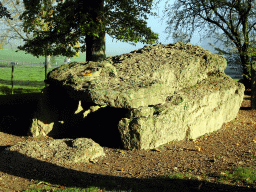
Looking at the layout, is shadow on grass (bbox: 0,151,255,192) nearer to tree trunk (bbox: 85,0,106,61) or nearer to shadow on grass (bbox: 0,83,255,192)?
shadow on grass (bbox: 0,83,255,192)

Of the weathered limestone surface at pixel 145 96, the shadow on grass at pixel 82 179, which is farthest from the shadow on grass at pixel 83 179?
the weathered limestone surface at pixel 145 96

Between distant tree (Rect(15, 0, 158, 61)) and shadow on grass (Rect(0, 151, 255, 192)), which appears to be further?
distant tree (Rect(15, 0, 158, 61))

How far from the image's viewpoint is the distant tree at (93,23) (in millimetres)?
13055

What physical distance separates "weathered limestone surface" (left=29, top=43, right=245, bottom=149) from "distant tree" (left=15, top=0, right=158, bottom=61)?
A: 11.8 ft

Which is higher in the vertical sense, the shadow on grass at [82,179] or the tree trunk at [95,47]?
the tree trunk at [95,47]

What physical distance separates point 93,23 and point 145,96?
639 cm

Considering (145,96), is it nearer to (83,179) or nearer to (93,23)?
(83,179)

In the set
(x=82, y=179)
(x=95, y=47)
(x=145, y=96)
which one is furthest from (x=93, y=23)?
(x=82, y=179)

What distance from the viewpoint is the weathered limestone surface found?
24.8 ft

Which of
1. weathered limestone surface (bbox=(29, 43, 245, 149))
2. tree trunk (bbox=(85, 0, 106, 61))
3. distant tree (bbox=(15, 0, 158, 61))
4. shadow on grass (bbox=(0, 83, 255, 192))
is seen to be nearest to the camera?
shadow on grass (bbox=(0, 83, 255, 192))

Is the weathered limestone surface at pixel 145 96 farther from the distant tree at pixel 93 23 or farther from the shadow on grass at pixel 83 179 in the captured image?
the distant tree at pixel 93 23

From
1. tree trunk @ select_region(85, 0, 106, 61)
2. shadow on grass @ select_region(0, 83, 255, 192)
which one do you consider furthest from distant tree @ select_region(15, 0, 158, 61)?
shadow on grass @ select_region(0, 83, 255, 192)

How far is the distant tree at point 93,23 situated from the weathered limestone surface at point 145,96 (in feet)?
11.8

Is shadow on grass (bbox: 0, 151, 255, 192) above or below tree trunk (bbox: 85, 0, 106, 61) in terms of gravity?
below
